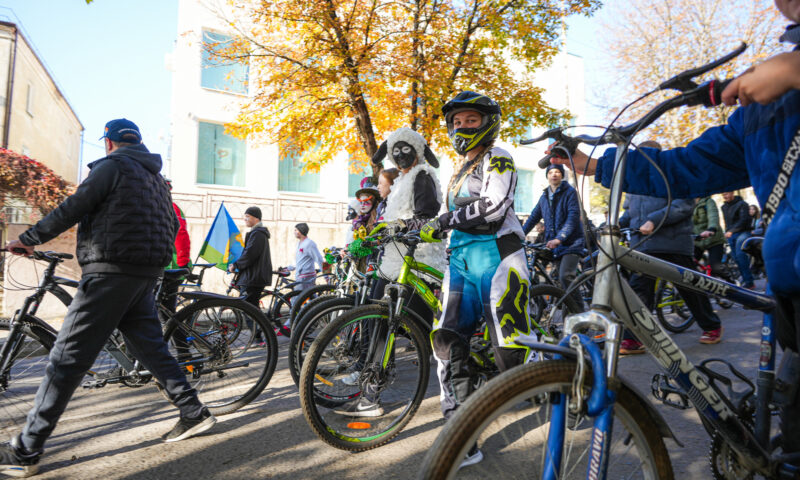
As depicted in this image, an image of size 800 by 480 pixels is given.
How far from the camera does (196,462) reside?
2.86m

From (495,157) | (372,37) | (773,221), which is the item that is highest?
(372,37)

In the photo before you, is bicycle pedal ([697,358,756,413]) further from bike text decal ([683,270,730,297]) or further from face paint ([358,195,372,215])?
face paint ([358,195,372,215])

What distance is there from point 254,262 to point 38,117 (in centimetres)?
2192

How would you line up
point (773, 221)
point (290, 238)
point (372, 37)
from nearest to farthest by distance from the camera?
point (773, 221) < point (372, 37) < point (290, 238)

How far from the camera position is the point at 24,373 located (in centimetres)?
323

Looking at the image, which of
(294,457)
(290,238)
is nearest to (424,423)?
(294,457)

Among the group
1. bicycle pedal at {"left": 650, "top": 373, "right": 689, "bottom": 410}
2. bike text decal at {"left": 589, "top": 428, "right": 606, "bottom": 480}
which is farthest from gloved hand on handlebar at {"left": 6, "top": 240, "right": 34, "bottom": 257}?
bicycle pedal at {"left": 650, "top": 373, "right": 689, "bottom": 410}

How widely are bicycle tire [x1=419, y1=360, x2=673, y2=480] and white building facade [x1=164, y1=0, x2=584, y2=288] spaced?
13.3 m

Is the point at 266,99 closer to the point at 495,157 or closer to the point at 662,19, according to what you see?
the point at 495,157

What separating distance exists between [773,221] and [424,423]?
2.54 metres

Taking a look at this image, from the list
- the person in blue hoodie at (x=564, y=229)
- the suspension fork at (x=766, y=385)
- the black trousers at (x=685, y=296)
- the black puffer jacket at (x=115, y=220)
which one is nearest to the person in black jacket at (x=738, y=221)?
the black trousers at (x=685, y=296)

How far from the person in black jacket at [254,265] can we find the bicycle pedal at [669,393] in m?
5.86

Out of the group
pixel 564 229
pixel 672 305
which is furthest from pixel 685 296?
pixel 672 305

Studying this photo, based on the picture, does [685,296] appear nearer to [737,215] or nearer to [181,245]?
[737,215]
